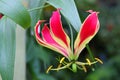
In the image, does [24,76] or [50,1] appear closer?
[50,1]

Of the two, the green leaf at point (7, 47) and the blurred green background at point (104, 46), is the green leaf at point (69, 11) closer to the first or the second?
the green leaf at point (7, 47)

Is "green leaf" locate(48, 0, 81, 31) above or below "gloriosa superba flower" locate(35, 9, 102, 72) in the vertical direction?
above

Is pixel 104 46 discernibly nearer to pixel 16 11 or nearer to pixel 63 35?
pixel 63 35

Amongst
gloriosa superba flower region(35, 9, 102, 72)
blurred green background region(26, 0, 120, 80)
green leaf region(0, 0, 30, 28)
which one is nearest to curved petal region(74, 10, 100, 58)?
gloriosa superba flower region(35, 9, 102, 72)

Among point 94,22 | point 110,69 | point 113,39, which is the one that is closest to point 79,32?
point 94,22

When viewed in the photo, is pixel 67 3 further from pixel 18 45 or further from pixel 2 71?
pixel 18 45

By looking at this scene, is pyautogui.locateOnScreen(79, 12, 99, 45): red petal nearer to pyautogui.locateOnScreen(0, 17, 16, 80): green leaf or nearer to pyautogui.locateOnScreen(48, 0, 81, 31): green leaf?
pyautogui.locateOnScreen(48, 0, 81, 31): green leaf

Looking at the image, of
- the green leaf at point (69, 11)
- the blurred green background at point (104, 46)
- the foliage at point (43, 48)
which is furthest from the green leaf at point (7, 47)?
the blurred green background at point (104, 46)
